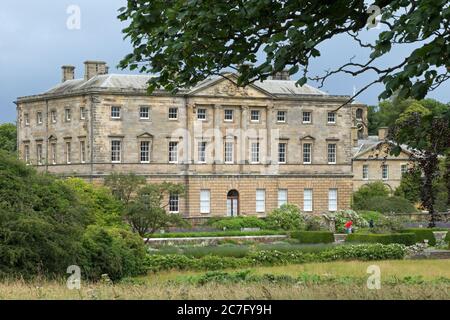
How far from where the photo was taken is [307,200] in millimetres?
69250

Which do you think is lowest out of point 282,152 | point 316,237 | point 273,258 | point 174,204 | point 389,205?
point 273,258

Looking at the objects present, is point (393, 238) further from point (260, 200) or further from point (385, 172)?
point (385, 172)

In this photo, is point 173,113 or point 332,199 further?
point 332,199

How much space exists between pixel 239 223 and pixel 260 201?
9.21 m

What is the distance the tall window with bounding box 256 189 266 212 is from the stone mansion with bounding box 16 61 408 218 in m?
0.07

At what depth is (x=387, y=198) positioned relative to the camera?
70375 mm

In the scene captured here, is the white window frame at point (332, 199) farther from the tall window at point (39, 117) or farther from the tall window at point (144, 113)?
the tall window at point (39, 117)

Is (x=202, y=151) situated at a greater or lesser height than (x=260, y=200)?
greater

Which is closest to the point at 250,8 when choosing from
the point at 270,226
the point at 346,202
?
the point at 270,226

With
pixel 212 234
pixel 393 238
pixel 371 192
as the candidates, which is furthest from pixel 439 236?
pixel 371 192

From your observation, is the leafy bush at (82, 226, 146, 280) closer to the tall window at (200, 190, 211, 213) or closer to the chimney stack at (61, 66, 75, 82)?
the tall window at (200, 190, 211, 213)

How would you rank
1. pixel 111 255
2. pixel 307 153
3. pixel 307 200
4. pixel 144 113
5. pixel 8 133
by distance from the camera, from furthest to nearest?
pixel 8 133, pixel 307 153, pixel 307 200, pixel 144 113, pixel 111 255

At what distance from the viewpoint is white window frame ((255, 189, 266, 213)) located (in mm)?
67688

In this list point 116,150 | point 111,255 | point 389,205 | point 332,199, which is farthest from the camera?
point 332,199
